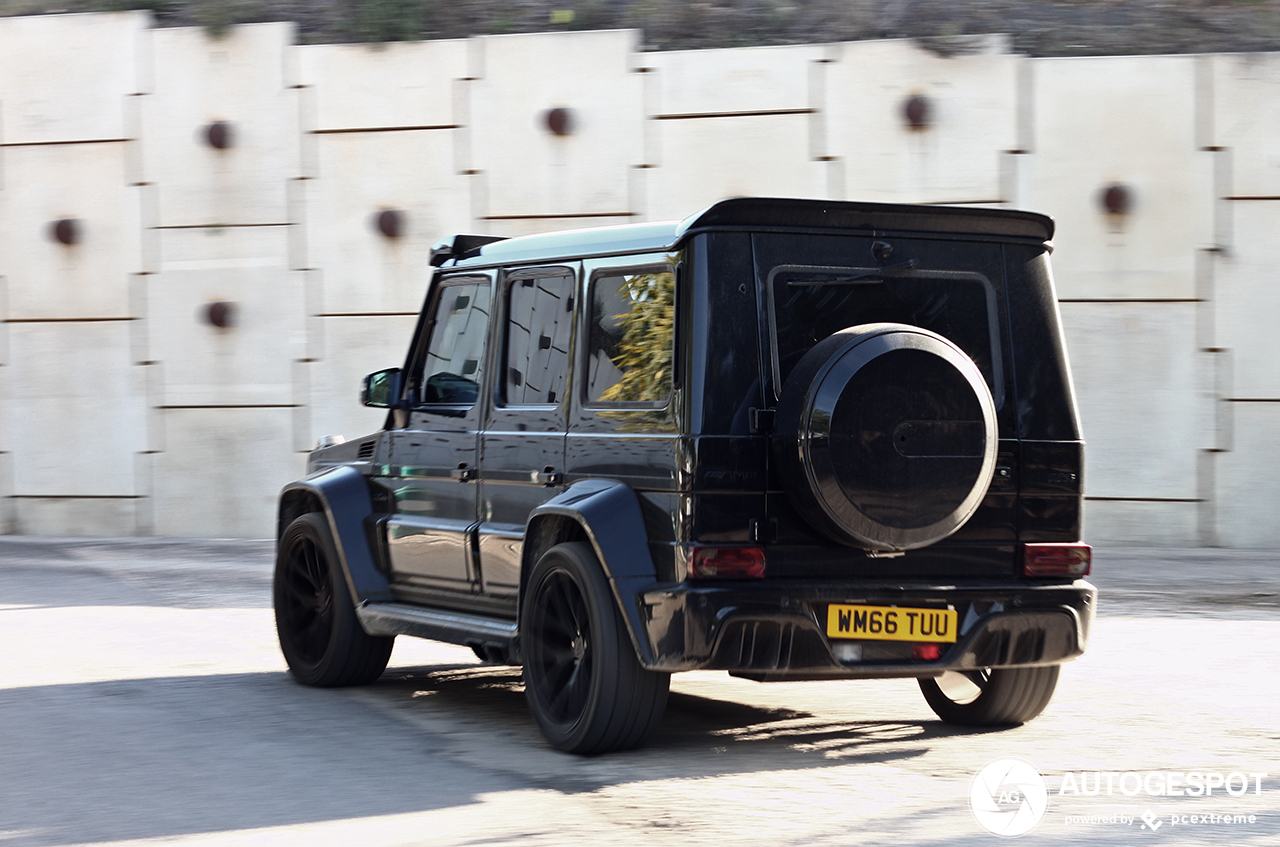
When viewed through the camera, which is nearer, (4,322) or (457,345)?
(457,345)

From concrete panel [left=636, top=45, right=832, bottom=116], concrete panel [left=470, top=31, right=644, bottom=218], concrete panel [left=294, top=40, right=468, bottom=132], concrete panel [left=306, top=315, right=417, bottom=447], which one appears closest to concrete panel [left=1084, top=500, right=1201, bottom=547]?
concrete panel [left=636, top=45, right=832, bottom=116]

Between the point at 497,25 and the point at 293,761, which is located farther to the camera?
the point at 497,25

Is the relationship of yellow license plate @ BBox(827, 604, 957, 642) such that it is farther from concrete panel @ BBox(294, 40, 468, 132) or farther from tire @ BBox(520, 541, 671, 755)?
concrete panel @ BBox(294, 40, 468, 132)

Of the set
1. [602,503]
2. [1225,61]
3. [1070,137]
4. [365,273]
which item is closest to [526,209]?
[365,273]

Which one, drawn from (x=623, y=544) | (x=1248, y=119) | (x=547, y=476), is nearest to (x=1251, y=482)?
(x=1248, y=119)

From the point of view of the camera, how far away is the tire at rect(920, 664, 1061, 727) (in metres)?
6.53

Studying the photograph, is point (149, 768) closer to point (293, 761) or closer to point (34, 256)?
point (293, 761)

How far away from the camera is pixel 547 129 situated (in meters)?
15.2

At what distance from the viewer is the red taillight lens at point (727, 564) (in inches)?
218

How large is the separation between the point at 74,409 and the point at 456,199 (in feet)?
14.5

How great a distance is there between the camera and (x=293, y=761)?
5.97 meters

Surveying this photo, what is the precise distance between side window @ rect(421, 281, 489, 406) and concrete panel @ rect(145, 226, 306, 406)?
330 inches

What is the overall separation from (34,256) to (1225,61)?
11.5m

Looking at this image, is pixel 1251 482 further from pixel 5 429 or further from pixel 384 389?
pixel 5 429
